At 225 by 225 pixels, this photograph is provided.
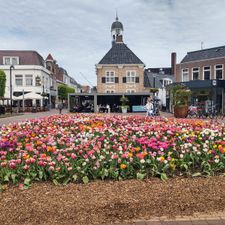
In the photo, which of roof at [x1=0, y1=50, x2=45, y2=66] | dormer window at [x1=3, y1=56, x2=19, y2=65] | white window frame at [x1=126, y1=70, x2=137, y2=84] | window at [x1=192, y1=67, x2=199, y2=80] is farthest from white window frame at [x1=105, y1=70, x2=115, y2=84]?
dormer window at [x1=3, y1=56, x2=19, y2=65]

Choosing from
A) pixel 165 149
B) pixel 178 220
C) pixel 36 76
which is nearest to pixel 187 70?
pixel 36 76

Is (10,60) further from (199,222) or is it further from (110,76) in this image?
(199,222)

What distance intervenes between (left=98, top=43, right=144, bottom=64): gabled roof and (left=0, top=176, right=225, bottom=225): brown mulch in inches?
1684

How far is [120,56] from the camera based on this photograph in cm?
4722

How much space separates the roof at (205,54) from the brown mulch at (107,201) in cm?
3206

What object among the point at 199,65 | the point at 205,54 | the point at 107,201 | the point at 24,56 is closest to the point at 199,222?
the point at 107,201

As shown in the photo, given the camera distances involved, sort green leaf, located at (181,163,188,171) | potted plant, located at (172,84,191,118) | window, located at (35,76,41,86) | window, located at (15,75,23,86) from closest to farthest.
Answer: green leaf, located at (181,163,188,171) → potted plant, located at (172,84,191,118) → window, located at (35,76,41,86) → window, located at (15,75,23,86)

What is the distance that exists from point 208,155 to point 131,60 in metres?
42.2

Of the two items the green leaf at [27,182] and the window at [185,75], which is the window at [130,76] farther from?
the green leaf at [27,182]

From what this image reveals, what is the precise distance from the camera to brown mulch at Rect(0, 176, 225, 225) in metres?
3.45

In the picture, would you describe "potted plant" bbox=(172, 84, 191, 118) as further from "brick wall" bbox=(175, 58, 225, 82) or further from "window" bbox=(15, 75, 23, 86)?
"window" bbox=(15, 75, 23, 86)

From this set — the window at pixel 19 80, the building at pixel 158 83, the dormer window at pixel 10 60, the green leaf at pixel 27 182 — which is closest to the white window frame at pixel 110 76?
the building at pixel 158 83

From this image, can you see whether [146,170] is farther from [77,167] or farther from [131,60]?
[131,60]

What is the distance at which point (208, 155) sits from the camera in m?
5.25
